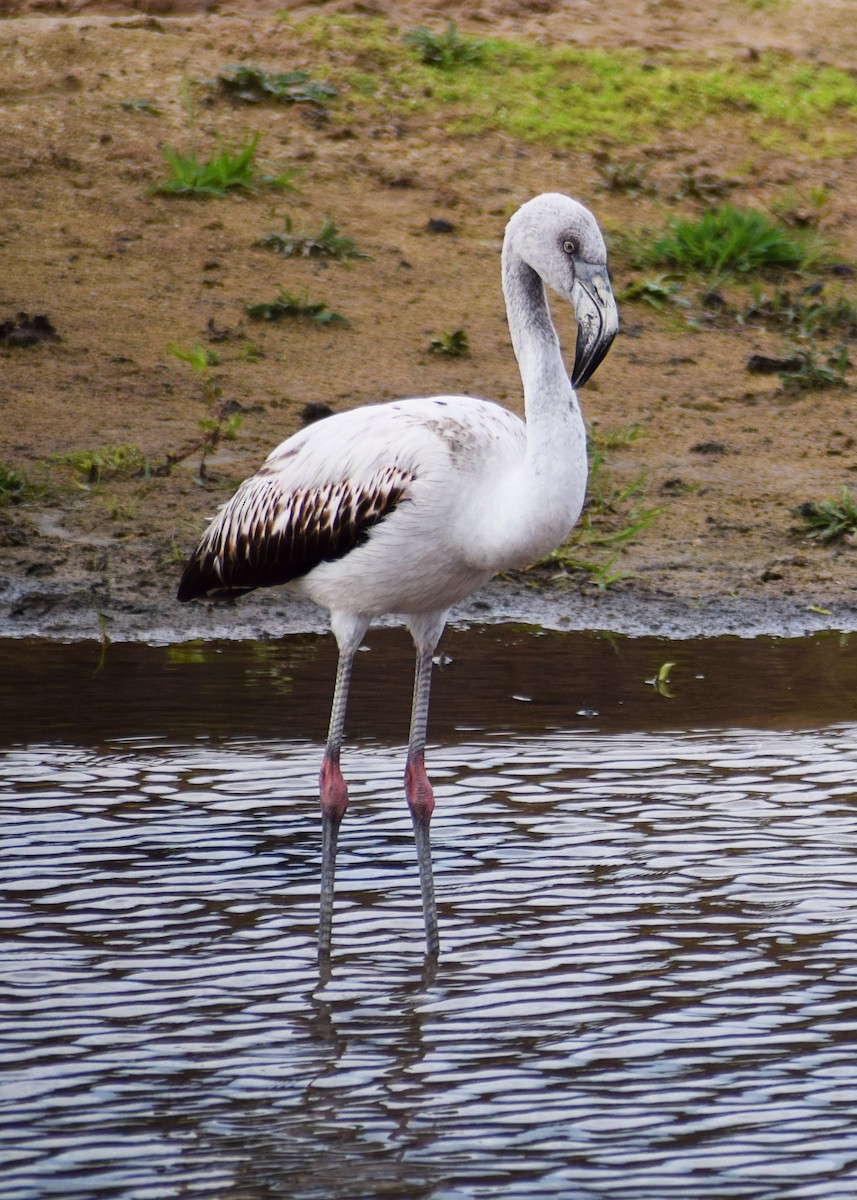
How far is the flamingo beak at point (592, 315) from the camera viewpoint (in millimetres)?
4371

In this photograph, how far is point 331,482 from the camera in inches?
187

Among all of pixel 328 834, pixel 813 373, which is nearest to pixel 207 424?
pixel 813 373

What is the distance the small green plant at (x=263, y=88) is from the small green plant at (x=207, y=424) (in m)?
3.60

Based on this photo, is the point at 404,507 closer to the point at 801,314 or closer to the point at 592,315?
the point at 592,315

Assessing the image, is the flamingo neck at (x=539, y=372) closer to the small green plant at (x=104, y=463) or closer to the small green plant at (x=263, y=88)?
the small green plant at (x=104, y=463)

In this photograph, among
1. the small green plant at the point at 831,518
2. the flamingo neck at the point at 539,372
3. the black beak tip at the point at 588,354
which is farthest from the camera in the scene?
the small green plant at the point at 831,518

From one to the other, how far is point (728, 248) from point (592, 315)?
6582 millimetres

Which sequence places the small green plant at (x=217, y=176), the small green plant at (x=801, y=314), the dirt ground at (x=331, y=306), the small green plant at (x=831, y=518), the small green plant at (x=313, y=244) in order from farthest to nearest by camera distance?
the small green plant at (x=217, y=176)
the small green plant at (x=313, y=244)
the small green plant at (x=801, y=314)
the small green plant at (x=831, y=518)
the dirt ground at (x=331, y=306)

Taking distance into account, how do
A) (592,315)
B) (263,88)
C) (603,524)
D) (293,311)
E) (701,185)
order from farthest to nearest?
(263,88) → (701,185) → (293,311) → (603,524) → (592,315)

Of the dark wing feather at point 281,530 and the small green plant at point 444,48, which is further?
the small green plant at point 444,48

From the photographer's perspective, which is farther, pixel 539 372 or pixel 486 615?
pixel 486 615

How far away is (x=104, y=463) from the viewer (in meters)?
8.24

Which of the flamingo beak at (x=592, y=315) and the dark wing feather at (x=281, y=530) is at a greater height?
the flamingo beak at (x=592, y=315)

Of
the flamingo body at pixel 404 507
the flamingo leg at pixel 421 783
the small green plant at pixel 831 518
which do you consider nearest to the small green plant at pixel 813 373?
the small green plant at pixel 831 518
